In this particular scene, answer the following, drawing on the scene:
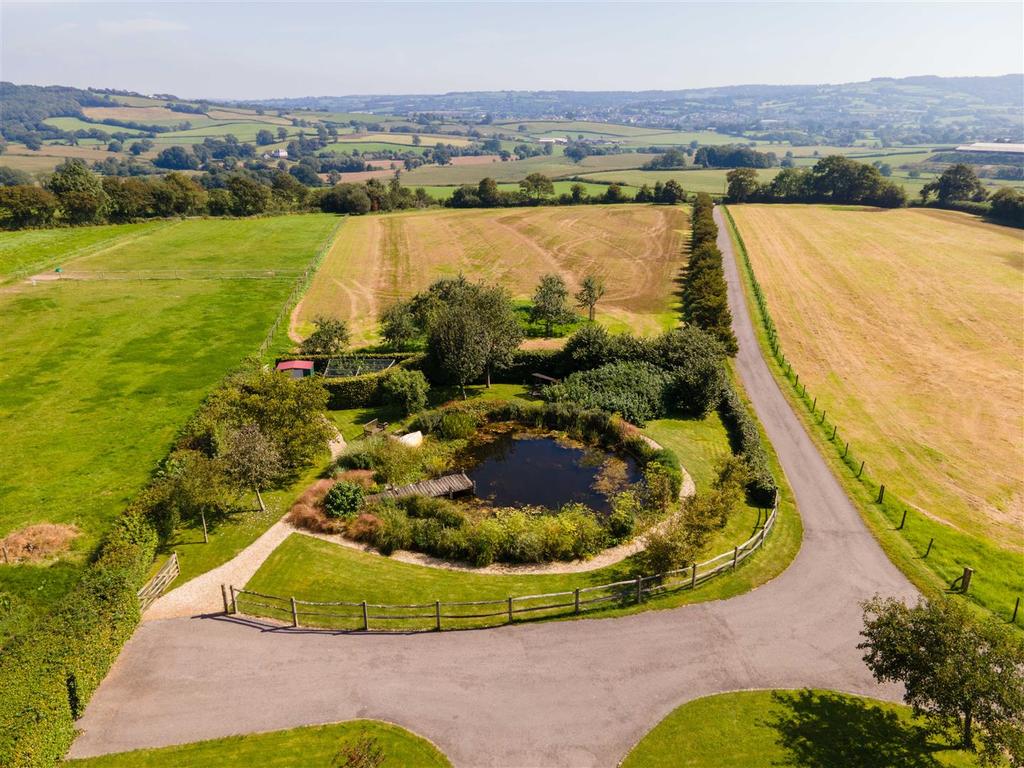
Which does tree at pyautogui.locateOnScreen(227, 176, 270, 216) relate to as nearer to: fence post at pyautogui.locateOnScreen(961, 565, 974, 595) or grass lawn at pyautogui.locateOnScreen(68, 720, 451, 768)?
grass lawn at pyautogui.locateOnScreen(68, 720, 451, 768)

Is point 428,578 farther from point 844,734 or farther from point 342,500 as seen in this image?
point 844,734

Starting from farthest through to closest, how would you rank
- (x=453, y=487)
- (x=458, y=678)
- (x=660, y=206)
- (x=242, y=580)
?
(x=660, y=206), (x=453, y=487), (x=242, y=580), (x=458, y=678)

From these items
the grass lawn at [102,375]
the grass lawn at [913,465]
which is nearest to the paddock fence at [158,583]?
the grass lawn at [102,375]

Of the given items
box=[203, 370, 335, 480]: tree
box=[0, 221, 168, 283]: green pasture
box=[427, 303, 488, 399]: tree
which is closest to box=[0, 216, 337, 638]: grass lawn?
box=[0, 221, 168, 283]: green pasture

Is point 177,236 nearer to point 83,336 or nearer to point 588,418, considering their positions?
point 83,336

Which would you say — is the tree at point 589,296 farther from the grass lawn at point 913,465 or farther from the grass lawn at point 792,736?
the grass lawn at point 792,736

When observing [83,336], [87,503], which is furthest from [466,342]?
[83,336]
